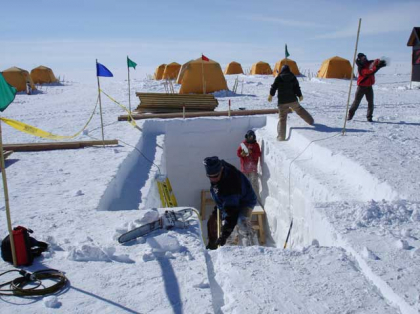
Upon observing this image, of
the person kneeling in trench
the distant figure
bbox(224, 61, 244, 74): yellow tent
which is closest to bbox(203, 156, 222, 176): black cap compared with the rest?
the person kneeling in trench

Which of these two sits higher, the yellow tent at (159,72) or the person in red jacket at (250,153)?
the yellow tent at (159,72)

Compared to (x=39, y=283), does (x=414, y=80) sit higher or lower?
higher

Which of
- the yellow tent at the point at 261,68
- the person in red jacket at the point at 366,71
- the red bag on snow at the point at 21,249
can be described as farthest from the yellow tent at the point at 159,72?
the red bag on snow at the point at 21,249

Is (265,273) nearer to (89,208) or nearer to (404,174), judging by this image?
(89,208)

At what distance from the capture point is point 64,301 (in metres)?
2.44

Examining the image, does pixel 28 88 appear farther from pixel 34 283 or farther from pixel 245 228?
pixel 34 283

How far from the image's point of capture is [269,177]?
7.91 m

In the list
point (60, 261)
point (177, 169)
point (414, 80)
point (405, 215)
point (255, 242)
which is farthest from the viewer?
point (414, 80)

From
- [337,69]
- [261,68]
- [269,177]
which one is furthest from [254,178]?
[261,68]

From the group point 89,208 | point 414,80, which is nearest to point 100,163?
point 89,208

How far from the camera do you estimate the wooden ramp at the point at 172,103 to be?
464 inches

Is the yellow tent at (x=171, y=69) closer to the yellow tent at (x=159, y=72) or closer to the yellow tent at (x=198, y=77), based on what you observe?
the yellow tent at (x=159, y=72)

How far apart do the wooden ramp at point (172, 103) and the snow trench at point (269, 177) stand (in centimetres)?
244

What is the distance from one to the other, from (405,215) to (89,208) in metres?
3.26
